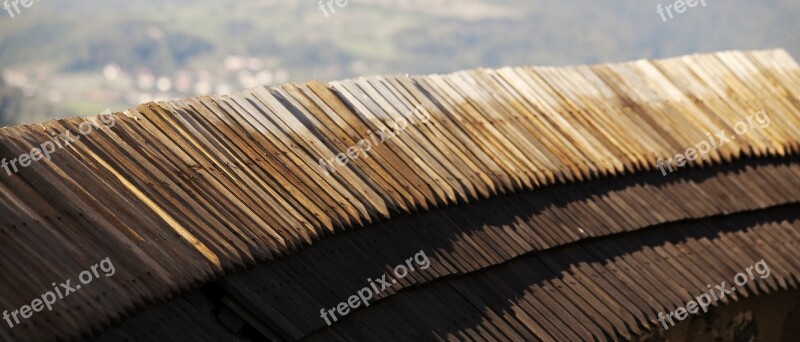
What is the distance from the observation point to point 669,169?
21.6 m

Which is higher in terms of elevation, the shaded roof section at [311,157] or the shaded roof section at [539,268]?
the shaded roof section at [311,157]

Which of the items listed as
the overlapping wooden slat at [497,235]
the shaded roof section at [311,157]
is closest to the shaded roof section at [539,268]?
the overlapping wooden slat at [497,235]

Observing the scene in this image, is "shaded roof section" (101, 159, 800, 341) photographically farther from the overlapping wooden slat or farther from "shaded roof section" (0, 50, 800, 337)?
"shaded roof section" (0, 50, 800, 337)

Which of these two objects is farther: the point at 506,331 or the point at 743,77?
the point at 743,77

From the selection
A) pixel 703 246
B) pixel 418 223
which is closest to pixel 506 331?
pixel 418 223

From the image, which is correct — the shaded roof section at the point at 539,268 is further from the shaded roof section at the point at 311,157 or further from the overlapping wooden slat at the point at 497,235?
the shaded roof section at the point at 311,157

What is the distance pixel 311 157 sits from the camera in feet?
55.8

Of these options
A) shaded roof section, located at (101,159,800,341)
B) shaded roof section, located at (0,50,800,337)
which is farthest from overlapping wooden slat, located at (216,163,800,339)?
shaded roof section, located at (0,50,800,337)

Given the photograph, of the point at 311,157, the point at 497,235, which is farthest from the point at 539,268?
the point at 311,157

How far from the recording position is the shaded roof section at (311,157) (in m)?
13.2

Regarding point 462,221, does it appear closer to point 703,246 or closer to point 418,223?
point 418,223

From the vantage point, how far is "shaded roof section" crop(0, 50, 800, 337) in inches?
519

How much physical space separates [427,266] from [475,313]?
79 cm

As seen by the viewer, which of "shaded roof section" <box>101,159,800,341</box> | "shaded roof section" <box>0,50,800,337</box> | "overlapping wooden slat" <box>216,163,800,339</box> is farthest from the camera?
"overlapping wooden slat" <box>216,163,800,339</box>
